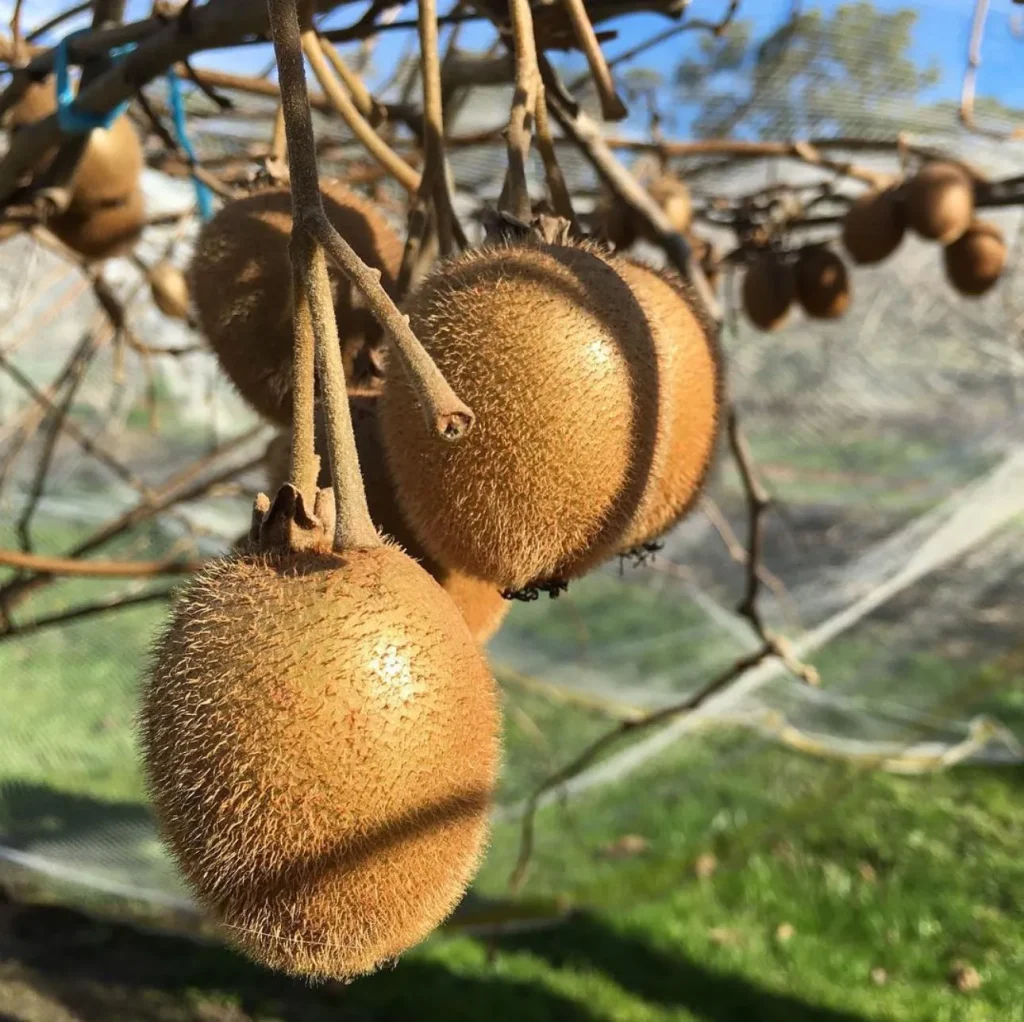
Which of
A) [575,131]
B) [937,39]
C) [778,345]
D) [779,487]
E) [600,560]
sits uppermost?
[575,131]

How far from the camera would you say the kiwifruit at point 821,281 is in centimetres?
249

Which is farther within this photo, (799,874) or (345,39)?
(799,874)

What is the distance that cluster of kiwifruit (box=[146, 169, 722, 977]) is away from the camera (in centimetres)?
56

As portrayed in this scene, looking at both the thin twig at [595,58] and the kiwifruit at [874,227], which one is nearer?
the thin twig at [595,58]

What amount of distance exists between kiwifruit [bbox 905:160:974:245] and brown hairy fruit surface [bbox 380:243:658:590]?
6.05ft

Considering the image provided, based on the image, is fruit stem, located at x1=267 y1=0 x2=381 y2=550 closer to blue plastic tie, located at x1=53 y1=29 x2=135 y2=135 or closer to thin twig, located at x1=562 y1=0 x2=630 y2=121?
thin twig, located at x1=562 y1=0 x2=630 y2=121

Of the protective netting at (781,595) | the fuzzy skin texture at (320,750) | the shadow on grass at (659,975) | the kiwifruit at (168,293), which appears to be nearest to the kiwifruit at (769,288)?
the protective netting at (781,595)

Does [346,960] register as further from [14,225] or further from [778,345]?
[778,345]

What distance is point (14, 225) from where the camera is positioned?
132cm

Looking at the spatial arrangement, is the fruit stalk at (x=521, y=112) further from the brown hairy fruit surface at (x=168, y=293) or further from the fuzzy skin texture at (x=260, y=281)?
the brown hairy fruit surface at (x=168, y=293)

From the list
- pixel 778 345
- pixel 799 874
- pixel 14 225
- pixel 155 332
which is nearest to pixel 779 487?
pixel 778 345

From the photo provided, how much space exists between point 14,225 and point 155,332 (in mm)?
4194

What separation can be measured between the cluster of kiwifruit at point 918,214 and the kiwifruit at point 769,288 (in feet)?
0.55

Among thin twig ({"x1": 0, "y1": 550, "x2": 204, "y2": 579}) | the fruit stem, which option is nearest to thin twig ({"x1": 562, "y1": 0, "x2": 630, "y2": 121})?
the fruit stem
